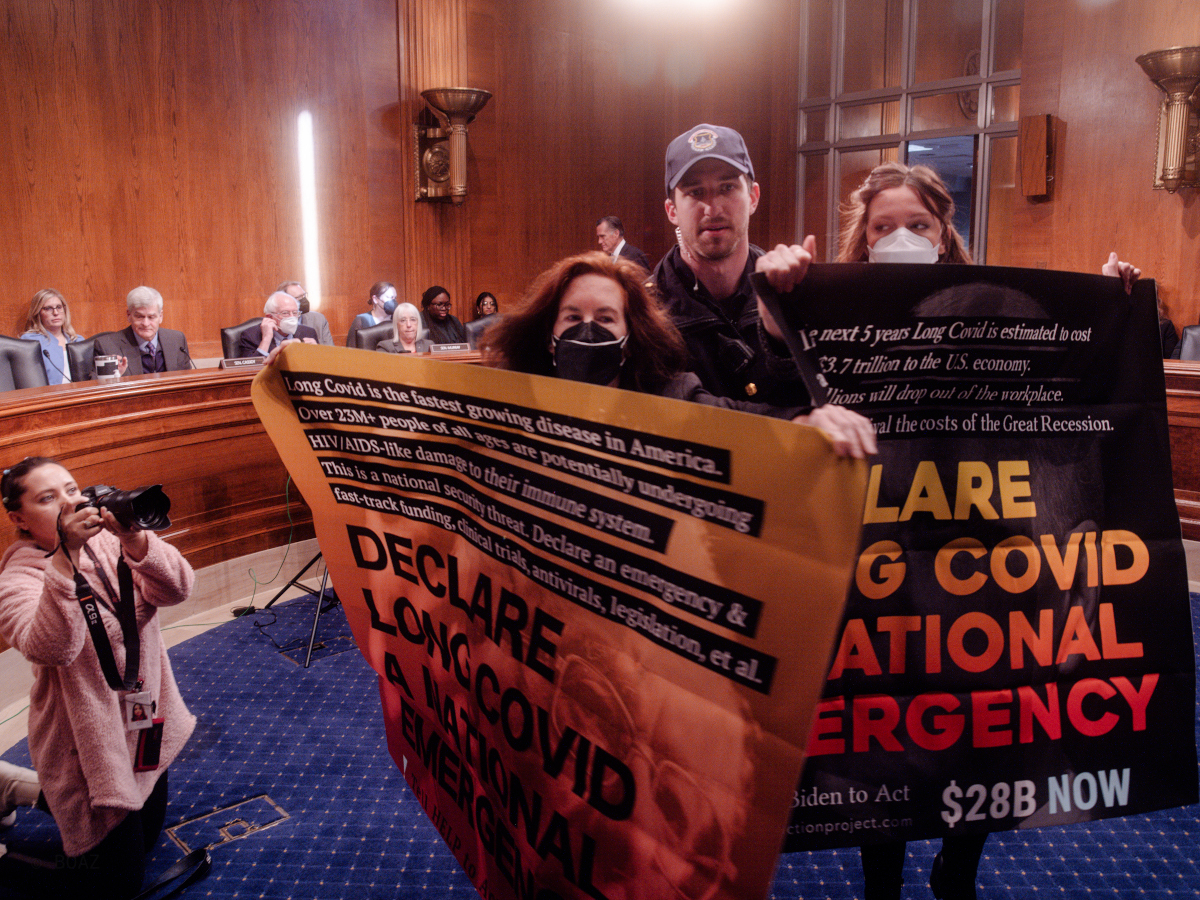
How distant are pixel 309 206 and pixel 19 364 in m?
3.65

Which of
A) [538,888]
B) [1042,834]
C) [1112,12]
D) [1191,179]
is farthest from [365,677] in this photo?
[1112,12]

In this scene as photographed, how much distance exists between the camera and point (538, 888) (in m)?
1.05

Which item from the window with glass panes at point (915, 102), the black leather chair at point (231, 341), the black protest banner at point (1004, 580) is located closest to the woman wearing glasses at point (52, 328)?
the black leather chair at point (231, 341)

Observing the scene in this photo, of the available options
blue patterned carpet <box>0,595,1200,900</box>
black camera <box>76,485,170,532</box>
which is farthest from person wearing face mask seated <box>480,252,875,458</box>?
blue patterned carpet <box>0,595,1200,900</box>

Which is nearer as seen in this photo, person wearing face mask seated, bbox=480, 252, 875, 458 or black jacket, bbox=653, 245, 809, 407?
person wearing face mask seated, bbox=480, 252, 875, 458

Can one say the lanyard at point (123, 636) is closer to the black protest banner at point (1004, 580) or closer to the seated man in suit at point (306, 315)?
the black protest banner at point (1004, 580)

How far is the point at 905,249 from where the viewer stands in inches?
62.2

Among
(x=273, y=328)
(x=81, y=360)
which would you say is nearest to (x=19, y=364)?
(x=81, y=360)

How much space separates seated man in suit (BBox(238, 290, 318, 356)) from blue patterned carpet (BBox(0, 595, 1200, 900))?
8.99ft

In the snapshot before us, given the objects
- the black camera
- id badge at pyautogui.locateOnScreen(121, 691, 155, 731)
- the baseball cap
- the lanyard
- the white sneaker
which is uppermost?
the baseball cap

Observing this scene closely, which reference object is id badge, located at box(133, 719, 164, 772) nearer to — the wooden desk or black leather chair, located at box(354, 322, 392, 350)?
the wooden desk

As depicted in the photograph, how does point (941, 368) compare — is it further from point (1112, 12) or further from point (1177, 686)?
point (1112, 12)

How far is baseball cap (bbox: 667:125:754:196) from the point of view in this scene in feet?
5.36

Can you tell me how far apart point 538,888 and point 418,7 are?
322 inches
